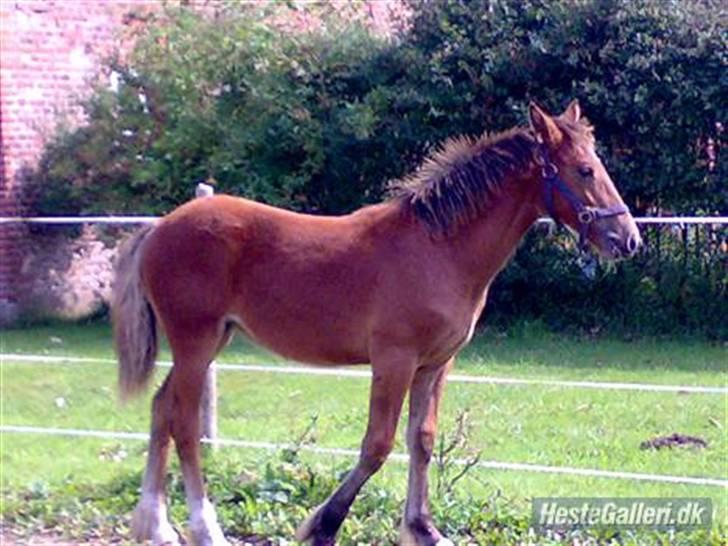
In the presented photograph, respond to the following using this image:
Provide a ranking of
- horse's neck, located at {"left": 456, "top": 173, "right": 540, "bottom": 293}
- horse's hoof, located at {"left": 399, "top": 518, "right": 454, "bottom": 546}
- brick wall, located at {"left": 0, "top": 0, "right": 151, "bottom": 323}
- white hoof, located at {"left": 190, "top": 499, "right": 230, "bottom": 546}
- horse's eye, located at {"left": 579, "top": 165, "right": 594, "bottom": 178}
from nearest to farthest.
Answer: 1. horse's eye, located at {"left": 579, "top": 165, "right": 594, "bottom": 178}
2. horse's neck, located at {"left": 456, "top": 173, "right": 540, "bottom": 293}
3. horse's hoof, located at {"left": 399, "top": 518, "right": 454, "bottom": 546}
4. white hoof, located at {"left": 190, "top": 499, "right": 230, "bottom": 546}
5. brick wall, located at {"left": 0, "top": 0, "right": 151, "bottom": 323}

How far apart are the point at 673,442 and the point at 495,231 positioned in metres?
3.31

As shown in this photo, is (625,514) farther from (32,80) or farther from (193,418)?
(32,80)

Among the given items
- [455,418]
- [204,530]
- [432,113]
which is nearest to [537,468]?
[204,530]

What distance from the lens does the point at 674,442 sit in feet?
31.9

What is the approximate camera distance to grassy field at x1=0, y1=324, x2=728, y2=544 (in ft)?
27.6

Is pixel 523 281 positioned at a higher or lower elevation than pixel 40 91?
lower

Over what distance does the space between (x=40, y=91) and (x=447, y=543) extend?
10.8 m

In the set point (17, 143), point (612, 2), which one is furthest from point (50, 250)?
point (612, 2)

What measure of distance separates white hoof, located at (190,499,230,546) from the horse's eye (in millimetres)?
2381

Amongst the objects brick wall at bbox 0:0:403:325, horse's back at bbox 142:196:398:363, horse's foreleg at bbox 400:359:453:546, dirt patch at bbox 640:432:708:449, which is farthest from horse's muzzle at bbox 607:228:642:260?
brick wall at bbox 0:0:403:325

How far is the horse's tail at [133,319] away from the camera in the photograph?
756 cm

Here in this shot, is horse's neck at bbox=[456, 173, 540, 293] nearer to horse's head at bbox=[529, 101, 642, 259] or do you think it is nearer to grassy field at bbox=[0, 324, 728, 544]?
horse's head at bbox=[529, 101, 642, 259]

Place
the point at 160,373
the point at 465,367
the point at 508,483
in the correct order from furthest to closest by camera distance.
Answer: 1. the point at 465,367
2. the point at 160,373
3. the point at 508,483

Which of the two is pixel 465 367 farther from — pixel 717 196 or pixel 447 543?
pixel 447 543
